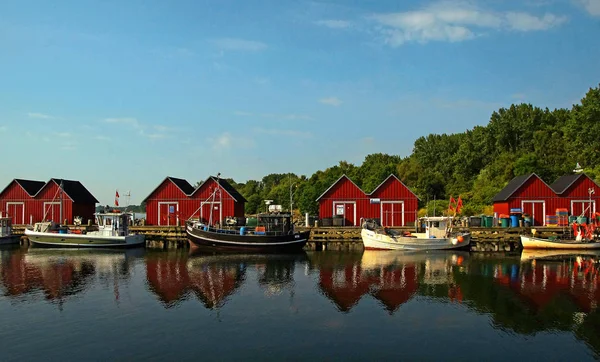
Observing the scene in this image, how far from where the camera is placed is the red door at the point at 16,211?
2117 inches

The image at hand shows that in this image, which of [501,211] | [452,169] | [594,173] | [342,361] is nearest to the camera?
[342,361]

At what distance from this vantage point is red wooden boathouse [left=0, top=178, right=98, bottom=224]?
5322 cm

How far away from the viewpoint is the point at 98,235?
144 feet

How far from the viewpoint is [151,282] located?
25984 millimetres

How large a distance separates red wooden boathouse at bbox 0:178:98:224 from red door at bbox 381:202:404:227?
3213 cm

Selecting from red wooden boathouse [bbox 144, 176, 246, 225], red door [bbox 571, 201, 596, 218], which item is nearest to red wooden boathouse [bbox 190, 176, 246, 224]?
red wooden boathouse [bbox 144, 176, 246, 225]

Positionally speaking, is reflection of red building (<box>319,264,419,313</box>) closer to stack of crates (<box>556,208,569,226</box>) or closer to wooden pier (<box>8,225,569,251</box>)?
wooden pier (<box>8,225,569,251</box>)

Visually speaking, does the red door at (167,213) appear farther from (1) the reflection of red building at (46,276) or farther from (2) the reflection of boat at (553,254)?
(2) the reflection of boat at (553,254)

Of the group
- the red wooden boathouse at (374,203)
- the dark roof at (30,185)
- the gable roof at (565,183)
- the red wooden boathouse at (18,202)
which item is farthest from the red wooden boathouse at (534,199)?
the dark roof at (30,185)

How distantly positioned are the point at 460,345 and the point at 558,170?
64530mm

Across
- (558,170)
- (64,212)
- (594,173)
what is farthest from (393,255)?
(558,170)

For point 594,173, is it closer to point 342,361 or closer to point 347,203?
point 347,203

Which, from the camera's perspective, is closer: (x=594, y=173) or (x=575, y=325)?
(x=575, y=325)

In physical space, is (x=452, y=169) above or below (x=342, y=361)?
above
